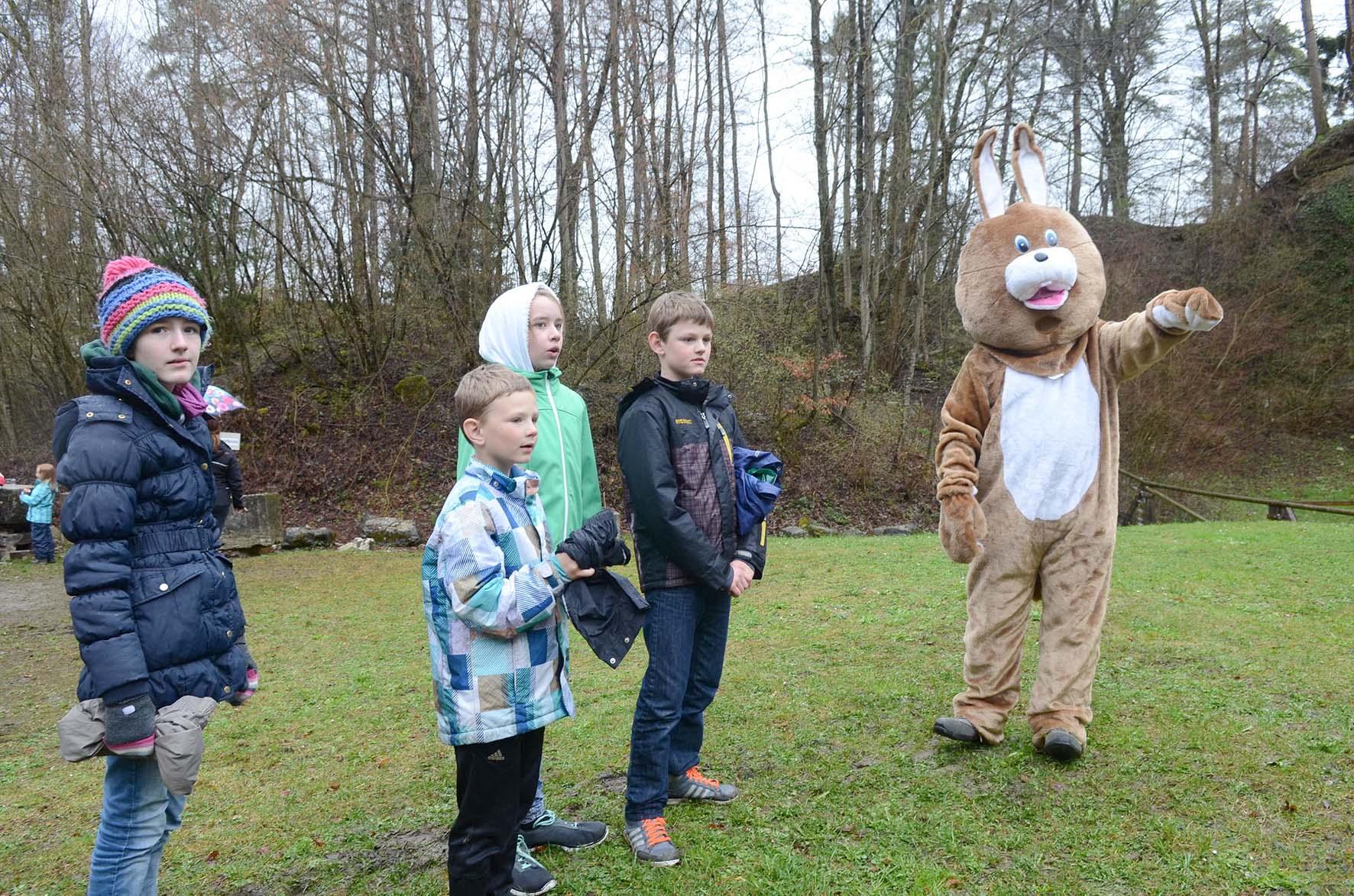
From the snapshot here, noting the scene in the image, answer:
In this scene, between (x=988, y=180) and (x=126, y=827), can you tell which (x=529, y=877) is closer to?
(x=126, y=827)

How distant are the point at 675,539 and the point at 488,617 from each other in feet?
2.79

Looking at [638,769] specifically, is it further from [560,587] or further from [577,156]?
[577,156]

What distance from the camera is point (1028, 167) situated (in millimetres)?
4219

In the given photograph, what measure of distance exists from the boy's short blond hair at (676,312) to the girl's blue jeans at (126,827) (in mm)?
2181

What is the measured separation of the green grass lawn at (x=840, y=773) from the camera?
307cm

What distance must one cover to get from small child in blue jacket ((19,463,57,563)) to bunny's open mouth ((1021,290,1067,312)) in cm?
1296

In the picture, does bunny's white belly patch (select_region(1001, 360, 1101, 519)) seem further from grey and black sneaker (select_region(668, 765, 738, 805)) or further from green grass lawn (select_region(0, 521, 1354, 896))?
grey and black sneaker (select_region(668, 765, 738, 805))

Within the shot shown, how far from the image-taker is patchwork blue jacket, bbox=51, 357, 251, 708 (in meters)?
2.40

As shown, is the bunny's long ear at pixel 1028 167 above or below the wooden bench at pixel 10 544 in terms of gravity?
above

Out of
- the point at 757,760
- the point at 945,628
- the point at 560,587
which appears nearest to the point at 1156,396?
the point at 945,628

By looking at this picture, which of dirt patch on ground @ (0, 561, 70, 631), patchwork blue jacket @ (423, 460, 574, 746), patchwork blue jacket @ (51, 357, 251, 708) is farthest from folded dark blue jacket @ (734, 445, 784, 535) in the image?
dirt patch on ground @ (0, 561, 70, 631)

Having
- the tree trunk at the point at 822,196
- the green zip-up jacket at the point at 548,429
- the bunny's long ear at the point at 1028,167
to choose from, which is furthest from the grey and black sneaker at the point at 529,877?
the tree trunk at the point at 822,196

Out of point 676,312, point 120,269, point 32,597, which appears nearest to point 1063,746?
point 676,312

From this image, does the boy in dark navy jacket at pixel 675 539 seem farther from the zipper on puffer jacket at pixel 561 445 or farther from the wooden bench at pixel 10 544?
the wooden bench at pixel 10 544
